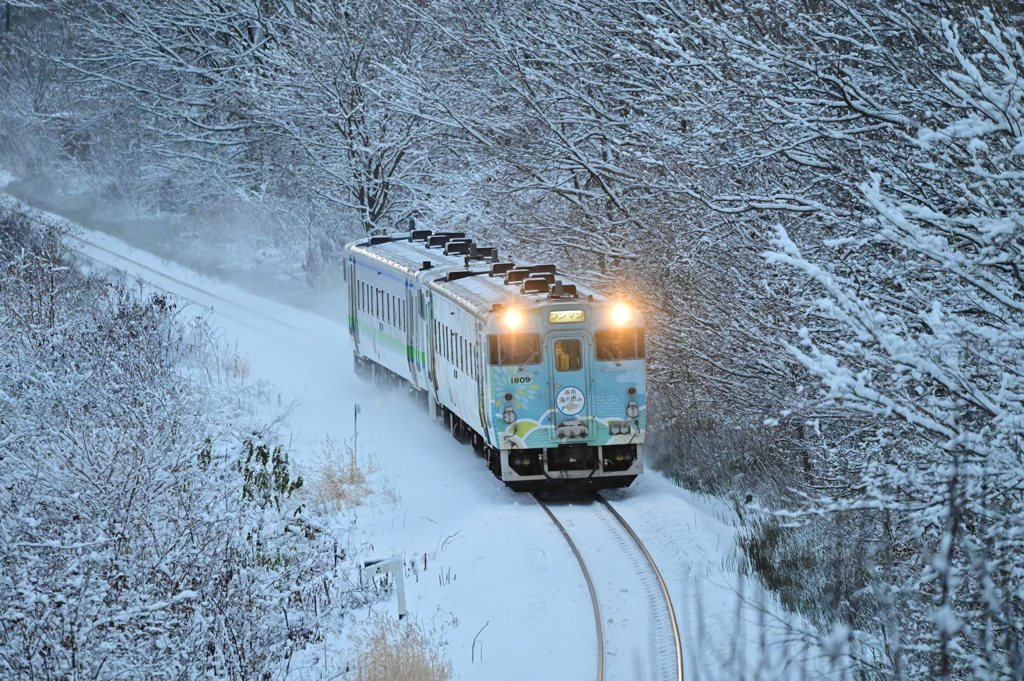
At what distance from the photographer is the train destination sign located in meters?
16.7

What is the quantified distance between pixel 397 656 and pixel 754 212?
7.72 meters

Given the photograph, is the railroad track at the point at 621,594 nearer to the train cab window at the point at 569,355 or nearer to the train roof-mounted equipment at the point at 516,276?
the train cab window at the point at 569,355

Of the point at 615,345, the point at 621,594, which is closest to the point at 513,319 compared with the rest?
the point at 615,345

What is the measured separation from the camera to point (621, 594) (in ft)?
42.0

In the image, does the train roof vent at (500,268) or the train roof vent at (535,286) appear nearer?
the train roof vent at (535,286)

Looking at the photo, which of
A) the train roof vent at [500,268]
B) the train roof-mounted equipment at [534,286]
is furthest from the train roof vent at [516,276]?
the train roof vent at [500,268]

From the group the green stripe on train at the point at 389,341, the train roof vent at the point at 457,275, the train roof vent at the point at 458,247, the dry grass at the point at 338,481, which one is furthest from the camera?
the train roof vent at the point at 458,247

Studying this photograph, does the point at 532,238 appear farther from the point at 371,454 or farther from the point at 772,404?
the point at 772,404

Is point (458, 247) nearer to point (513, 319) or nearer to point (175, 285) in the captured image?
point (513, 319)

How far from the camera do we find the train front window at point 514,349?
1647 cm

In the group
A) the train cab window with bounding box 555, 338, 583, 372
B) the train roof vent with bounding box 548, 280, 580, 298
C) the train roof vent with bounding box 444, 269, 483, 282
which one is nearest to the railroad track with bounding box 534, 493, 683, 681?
the train cab window with bounding box 555, 338, 583, 372

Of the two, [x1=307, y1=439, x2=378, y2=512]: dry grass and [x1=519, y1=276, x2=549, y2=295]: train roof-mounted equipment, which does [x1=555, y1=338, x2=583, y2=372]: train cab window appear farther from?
[x1=307, y1=439, x2=378, y2=512]: dry grass

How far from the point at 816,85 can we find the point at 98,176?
44.2m

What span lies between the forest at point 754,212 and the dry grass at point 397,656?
113 centimetres
